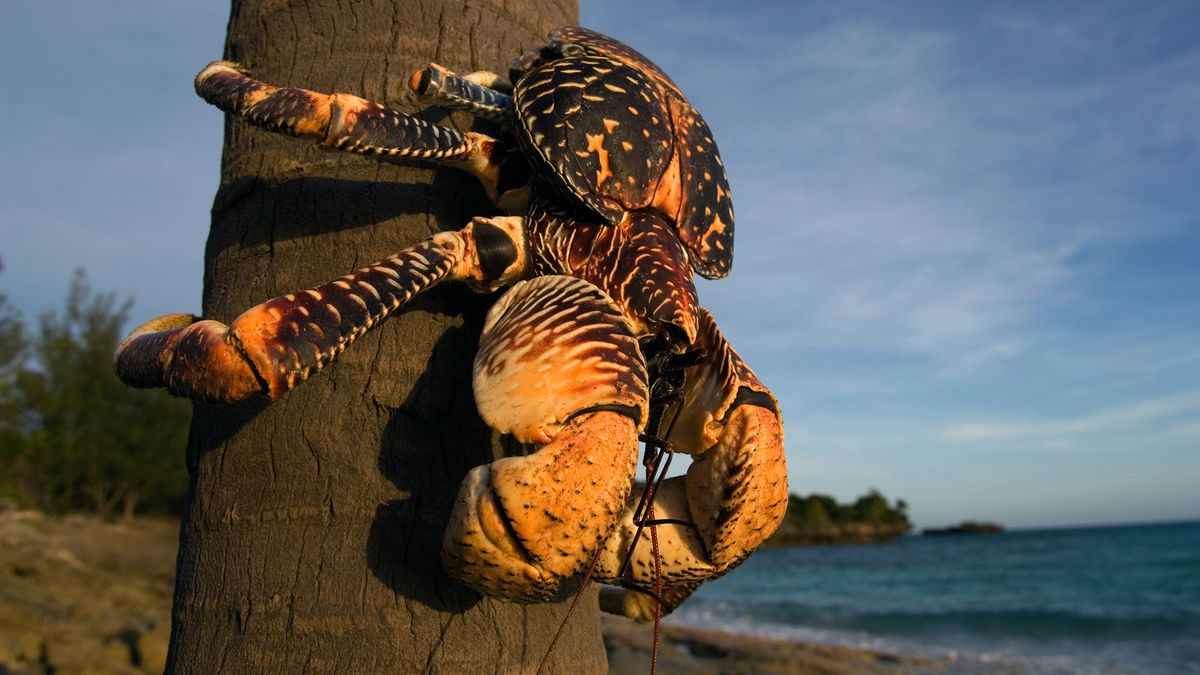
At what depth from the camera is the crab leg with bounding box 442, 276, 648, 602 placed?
124 centimetres

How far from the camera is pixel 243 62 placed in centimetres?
185

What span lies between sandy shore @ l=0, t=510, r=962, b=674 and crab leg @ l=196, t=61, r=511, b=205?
23.7ft

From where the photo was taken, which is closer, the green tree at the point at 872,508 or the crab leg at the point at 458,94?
the crab leg at the point at 458,94

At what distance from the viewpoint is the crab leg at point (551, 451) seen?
1236 mm

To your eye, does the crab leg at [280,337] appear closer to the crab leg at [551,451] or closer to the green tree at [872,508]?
the crab leg at [551,451]

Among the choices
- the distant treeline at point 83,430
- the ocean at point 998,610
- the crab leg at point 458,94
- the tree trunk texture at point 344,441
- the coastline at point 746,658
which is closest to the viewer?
the tree trunk texture at point 344,441

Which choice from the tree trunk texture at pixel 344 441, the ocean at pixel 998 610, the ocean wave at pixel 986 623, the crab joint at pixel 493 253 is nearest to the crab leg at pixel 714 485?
the tree trunk texture at pixel 344 441

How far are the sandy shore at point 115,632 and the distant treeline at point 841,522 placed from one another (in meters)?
56.3

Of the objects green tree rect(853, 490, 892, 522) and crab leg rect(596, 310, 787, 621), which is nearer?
crab leg rect(596, 310, 787, 621)

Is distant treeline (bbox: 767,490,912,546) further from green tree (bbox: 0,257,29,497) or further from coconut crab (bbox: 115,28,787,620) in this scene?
coconut crab (bbox: 115,28,787,620)

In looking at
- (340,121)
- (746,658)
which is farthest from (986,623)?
(340,121)

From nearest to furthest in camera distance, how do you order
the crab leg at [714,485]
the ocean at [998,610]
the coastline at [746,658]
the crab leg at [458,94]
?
the crab leg at [714,485] → the crab leg at [458,94] → the coastline at [746,658] → the ocean at [998,610]

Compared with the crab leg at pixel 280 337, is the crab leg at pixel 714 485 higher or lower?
lower

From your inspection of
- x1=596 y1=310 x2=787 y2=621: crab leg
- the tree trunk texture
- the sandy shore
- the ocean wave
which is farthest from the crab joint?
the ocean wave
